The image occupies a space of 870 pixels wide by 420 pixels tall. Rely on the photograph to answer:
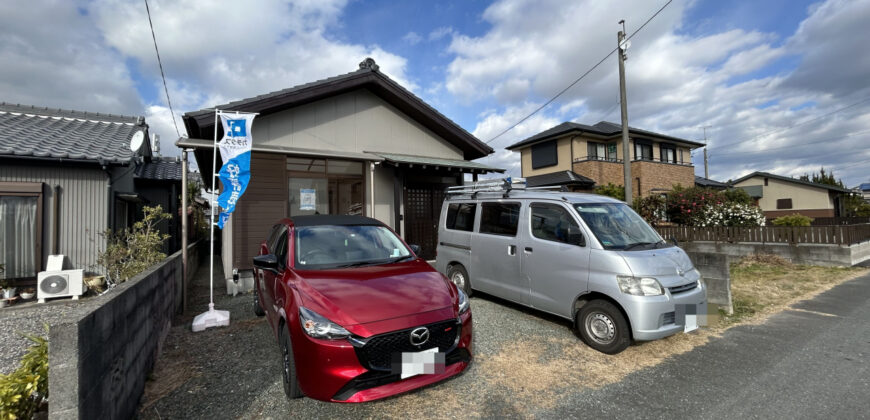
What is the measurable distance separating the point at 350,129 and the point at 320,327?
6326 mm

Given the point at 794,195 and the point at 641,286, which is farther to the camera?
the point at 794,195

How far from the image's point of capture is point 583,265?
12.3ft

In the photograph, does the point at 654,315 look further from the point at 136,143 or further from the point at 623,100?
the point at 136,143

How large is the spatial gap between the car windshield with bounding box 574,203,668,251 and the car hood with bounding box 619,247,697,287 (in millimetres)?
164

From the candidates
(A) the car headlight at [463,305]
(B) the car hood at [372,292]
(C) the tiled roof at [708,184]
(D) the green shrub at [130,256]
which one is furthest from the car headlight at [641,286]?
(C) the tiled roof at [708,184]

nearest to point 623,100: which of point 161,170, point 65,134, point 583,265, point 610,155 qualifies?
point 583,265

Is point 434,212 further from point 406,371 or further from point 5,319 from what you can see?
point 5,319

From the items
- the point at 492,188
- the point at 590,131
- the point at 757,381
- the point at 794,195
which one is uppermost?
the point at 590,131

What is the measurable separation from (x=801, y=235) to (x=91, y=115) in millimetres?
19794

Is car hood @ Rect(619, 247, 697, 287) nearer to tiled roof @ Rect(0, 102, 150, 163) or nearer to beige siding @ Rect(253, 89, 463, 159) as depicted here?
beige siding @ Rect(253, 89, 463, 159)

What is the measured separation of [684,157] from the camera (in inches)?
896

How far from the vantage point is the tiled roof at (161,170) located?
10.7 meters

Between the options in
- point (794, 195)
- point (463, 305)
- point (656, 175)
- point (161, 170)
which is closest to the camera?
point (463, 305)

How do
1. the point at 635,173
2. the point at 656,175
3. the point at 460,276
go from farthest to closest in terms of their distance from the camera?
the point at 656,175
the point at 635,173
the point at 460,276
